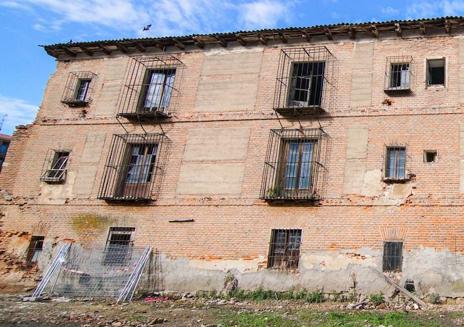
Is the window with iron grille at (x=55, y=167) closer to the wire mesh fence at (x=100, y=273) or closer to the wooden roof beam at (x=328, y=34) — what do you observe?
the wire mesh fence at (x=100, y=273)

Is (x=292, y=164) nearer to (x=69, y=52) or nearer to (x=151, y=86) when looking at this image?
(x=151, y=86)

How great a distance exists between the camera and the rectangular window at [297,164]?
1756 cm

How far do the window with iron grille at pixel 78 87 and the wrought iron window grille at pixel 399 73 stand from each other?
11094mm

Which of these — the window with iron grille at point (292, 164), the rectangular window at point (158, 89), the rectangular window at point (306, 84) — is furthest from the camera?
the rectangular window at point (158, 89)

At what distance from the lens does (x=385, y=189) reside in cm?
1647

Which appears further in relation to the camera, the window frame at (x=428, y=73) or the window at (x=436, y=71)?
the window at (x=436, y=71)

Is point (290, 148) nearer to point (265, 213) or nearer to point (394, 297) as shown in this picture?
point (265, 213)

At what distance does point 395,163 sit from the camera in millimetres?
16812

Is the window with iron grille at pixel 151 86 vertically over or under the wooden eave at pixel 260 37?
under

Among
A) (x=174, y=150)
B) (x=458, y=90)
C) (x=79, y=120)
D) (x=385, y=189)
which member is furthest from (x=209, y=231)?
(x=458, y=90)

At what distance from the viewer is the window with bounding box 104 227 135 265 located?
58.0ft

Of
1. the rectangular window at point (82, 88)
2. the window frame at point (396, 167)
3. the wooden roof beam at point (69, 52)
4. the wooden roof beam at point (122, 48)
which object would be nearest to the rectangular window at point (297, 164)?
the window frame at point (396, 167)

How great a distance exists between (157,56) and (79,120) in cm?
386

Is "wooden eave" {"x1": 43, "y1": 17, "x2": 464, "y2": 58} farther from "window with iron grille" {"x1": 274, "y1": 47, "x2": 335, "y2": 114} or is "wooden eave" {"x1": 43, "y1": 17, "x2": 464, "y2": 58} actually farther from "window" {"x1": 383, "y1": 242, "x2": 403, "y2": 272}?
"window" {"x1": 383, "y1": 242, "x2": 403, "y2": 272}
